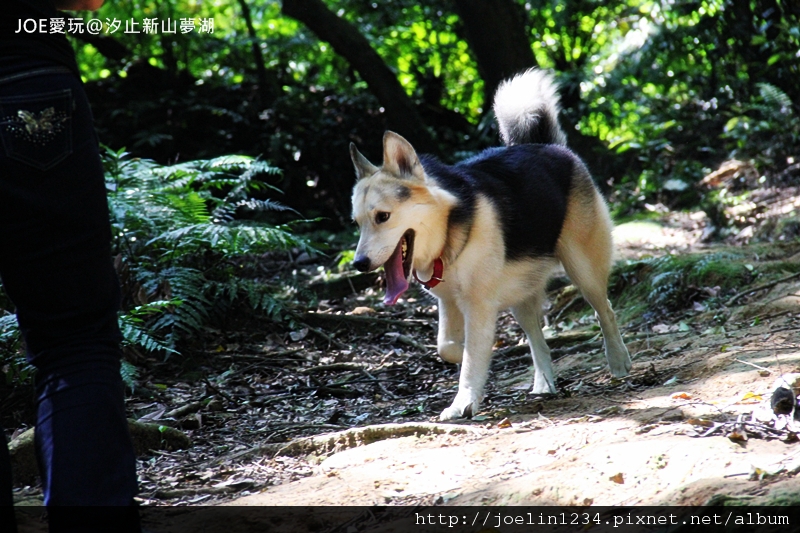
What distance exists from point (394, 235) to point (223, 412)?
5.59 ft

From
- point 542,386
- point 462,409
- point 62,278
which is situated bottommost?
point 542,386

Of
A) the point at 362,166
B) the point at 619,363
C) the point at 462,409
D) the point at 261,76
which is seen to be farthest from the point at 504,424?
the point at 261,76

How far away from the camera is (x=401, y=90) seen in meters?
10.3

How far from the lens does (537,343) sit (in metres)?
4.97

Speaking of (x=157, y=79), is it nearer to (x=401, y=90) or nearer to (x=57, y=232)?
(x=401, y=90)

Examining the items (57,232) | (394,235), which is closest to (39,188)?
(57,232)

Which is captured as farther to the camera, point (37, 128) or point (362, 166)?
point (362, 166)

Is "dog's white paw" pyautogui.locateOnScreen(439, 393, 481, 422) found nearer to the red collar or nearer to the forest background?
the red collar

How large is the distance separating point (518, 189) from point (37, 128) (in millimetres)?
3298

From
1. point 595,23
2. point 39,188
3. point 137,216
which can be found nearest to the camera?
point 39,188

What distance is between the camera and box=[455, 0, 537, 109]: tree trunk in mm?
9391

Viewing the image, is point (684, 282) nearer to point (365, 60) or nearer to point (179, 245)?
point (179, 245)

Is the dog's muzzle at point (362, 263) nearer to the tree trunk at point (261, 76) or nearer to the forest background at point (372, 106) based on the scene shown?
the forest background at point (372, 106)

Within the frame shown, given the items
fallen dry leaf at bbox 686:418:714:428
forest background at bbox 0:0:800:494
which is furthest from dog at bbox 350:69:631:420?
forest background at bbox 0:0:800:494
